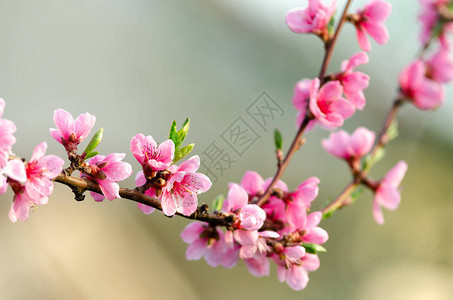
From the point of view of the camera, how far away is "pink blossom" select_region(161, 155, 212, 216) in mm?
424

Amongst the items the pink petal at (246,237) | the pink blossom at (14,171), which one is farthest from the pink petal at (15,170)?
the pink petal at (246,237)

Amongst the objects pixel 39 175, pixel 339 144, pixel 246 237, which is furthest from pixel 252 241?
pixel 339 144

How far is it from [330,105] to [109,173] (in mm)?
276

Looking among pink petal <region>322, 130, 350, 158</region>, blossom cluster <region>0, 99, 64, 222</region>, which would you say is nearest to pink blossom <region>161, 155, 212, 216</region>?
blossom cluster <region>0, 99, 64, 222</region>

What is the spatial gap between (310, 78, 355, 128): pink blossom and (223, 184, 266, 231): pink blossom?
5.5 inches

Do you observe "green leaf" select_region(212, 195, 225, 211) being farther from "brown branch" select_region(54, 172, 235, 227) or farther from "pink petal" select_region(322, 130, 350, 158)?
"pink petal" select_region(322, 130, 350, 158)

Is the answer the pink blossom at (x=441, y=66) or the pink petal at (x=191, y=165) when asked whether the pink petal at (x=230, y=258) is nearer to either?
the pink petal at (x=191, y=165)

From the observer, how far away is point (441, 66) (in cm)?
57

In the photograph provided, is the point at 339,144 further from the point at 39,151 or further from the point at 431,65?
the point at 39,151

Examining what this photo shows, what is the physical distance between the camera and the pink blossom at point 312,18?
543 millimetres

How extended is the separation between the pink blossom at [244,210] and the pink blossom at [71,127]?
16cm

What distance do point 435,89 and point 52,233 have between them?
1.82 metres

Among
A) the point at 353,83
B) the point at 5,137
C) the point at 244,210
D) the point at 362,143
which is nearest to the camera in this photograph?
the point at 5,137

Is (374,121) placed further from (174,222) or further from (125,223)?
(125,223)
